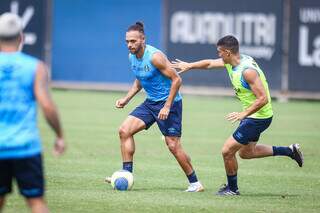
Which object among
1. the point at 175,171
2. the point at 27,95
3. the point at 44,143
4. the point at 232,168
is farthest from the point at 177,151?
the point at 44,143

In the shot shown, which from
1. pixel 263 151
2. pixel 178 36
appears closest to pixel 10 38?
pixel 263 151

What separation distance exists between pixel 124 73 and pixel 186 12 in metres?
2.87

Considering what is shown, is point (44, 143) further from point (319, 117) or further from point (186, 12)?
point (186, 12)

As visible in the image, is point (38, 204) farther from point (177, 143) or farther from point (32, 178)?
point (177, 143)

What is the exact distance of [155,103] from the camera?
12.7m

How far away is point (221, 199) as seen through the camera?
38.6 ft

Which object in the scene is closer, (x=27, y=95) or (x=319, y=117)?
(x=27, y=95)

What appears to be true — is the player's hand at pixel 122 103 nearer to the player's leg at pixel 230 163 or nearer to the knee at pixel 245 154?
the player's leg at pixel 230 163

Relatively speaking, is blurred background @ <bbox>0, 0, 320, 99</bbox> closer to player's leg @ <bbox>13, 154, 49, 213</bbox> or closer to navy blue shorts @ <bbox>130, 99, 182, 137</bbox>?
navy blue shorts @ <bbox>130, 99, 182, 137</bbox>

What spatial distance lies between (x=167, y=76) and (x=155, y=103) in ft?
1.59

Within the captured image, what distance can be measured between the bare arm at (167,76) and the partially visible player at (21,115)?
14.1ft

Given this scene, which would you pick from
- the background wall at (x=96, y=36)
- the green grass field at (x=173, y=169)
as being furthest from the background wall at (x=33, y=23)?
the green grass field at (x=173, y=169)

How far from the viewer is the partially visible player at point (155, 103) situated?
12406mm

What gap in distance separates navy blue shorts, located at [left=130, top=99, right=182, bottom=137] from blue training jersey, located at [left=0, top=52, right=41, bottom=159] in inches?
181
